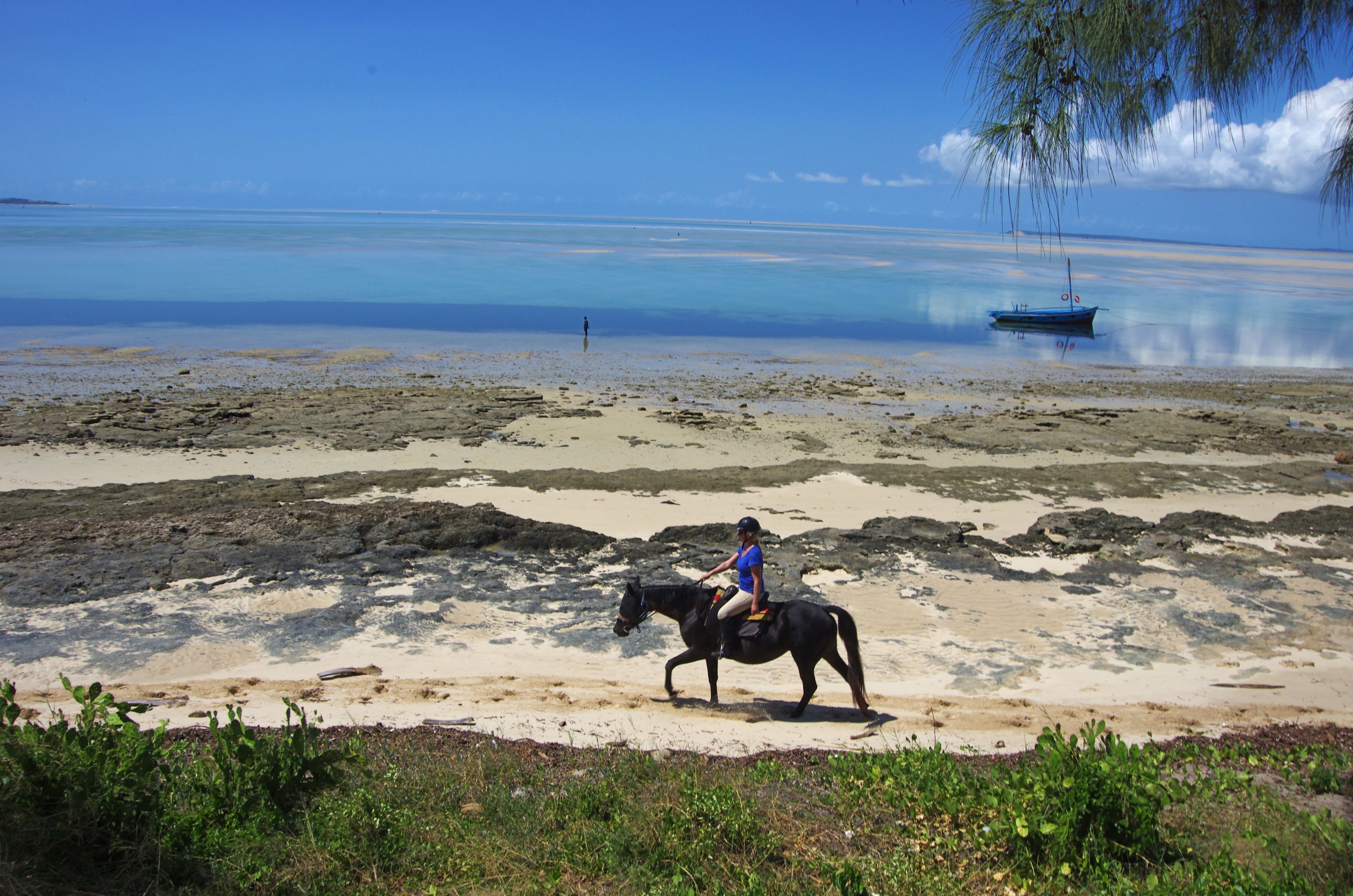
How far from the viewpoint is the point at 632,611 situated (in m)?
8.20

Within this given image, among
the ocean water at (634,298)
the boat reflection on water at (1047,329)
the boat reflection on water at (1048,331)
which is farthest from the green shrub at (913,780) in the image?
the boat reflection on water at (1047,329)

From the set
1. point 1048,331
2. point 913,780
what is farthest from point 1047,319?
point 913,780

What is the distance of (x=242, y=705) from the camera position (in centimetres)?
777

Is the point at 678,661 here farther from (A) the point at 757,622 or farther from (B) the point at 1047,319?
→ (B) the point at 1047,319

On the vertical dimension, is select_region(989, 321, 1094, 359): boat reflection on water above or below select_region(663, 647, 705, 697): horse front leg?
above

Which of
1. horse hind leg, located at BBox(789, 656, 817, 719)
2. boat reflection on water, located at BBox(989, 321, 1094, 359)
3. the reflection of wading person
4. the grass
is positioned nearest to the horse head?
the reflection of wading person

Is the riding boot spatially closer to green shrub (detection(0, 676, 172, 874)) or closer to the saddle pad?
the saddle pad

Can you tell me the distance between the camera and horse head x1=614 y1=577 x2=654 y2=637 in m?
8.20

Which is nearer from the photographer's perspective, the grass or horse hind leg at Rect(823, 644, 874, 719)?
the grass

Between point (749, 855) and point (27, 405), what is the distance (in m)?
23.7

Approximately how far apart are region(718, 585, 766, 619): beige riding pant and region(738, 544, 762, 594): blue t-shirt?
0.13 ft

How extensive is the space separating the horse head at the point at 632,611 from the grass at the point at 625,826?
2392 mm

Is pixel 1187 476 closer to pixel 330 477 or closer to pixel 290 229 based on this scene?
pixel 330 477

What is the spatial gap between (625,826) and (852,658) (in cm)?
348
